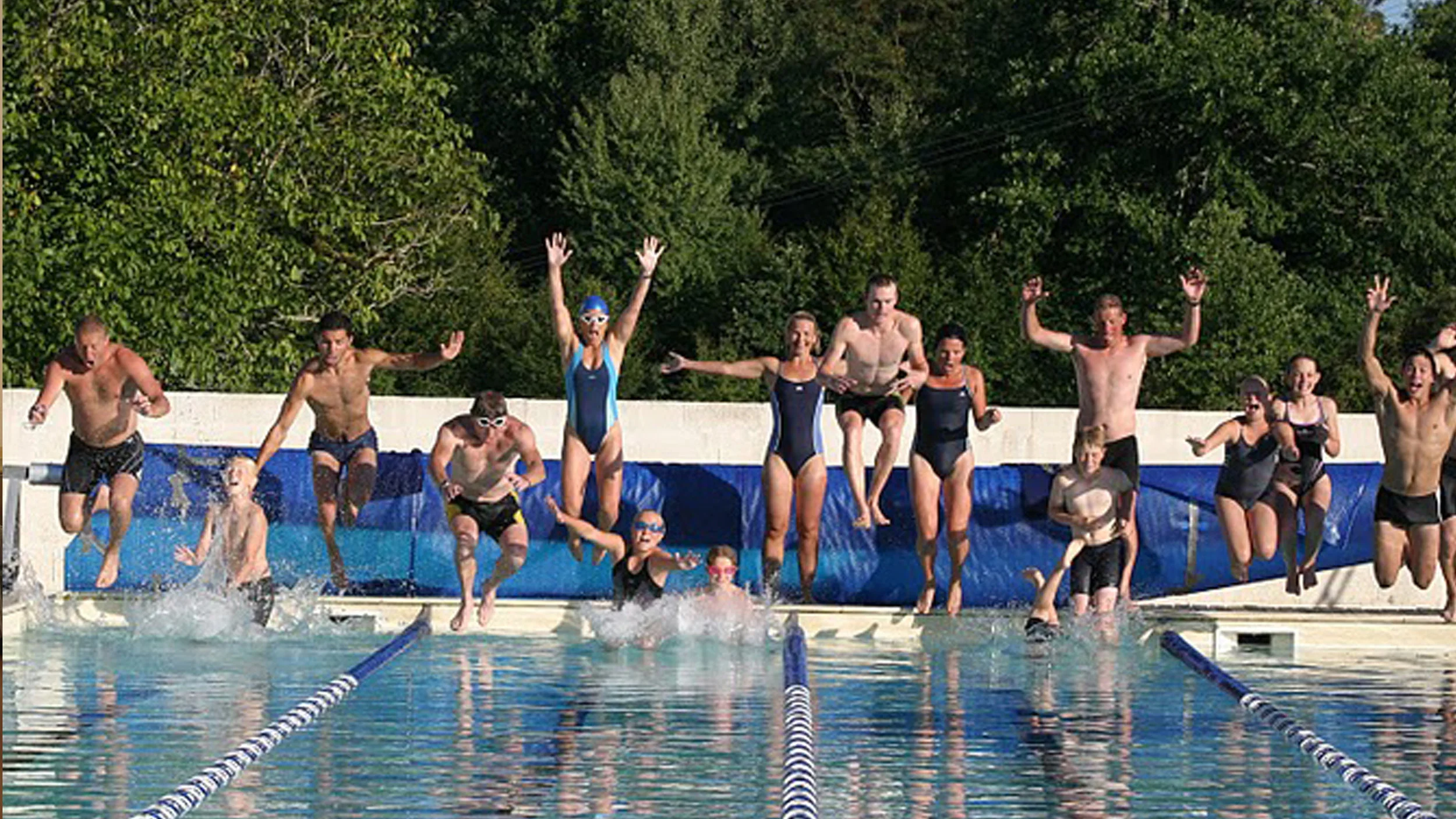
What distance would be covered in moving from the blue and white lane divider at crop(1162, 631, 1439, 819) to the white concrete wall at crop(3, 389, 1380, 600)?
4.09 metres

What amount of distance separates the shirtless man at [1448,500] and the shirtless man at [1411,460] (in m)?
0.04

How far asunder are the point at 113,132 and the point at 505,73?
20121 mm

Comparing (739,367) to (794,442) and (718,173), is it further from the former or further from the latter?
(718,173)

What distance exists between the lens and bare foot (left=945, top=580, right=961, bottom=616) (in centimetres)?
1216

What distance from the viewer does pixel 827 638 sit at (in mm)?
12109

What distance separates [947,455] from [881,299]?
2.90 feet

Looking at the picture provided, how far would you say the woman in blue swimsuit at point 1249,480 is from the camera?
12.4 metres

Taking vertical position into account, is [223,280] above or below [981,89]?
below

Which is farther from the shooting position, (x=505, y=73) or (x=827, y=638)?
(x=505, y=73)

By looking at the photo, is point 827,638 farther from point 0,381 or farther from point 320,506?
point 0,381

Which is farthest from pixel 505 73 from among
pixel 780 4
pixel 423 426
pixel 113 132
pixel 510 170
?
pixel 423 426

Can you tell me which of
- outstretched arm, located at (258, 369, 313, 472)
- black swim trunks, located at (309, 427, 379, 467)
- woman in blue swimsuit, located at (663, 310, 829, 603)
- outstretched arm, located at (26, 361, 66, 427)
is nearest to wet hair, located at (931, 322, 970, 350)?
woman in blue swimsuit, located at (663, 310, 829, 603)

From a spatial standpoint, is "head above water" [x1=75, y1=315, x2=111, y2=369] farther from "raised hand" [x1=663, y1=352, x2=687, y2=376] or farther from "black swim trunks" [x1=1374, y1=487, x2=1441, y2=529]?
"black swim trunks" [x1=1374, y1=487, x2=1441, y2=529]

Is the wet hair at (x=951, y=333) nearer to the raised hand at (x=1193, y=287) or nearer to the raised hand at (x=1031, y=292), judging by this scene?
the raised hand at (x=1031, y=292)
